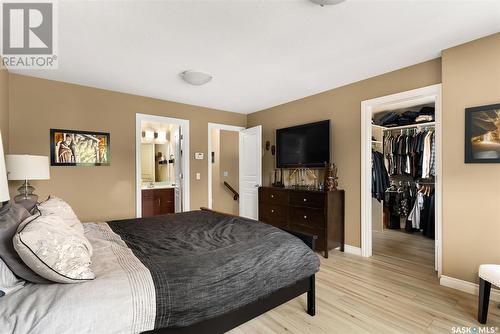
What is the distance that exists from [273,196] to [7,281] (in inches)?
133

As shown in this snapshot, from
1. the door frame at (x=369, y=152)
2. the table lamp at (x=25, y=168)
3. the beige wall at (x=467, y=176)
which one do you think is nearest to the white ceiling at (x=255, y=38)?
the beige wall at (x=467, y=176)

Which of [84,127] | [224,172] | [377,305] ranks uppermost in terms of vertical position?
[84,127]

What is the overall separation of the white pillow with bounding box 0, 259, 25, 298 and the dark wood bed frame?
686mm

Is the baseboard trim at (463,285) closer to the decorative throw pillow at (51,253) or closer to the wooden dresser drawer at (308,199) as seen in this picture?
the wooden dresser drawer at (308,199)

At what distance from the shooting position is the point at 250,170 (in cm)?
484

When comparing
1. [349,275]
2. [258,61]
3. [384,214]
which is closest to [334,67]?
[258,61]

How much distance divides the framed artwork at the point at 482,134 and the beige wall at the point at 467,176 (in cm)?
5

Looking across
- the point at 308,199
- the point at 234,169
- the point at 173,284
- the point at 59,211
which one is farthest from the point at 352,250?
the point at 59,211

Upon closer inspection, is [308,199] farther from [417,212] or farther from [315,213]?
[417,212]

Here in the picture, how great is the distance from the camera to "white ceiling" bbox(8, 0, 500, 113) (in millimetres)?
1874

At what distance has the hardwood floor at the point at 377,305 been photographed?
188 centimetres

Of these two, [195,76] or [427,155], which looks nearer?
[195,76]

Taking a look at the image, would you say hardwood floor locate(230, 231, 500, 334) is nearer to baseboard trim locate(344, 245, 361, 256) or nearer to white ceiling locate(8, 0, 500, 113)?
baseboard trim locate(344, 245, 361, 256)

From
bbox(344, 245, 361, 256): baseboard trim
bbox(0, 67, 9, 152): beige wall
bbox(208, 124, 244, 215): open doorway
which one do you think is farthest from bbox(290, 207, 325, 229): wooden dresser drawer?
bbox(0, 67, 9, 152): beige wall
